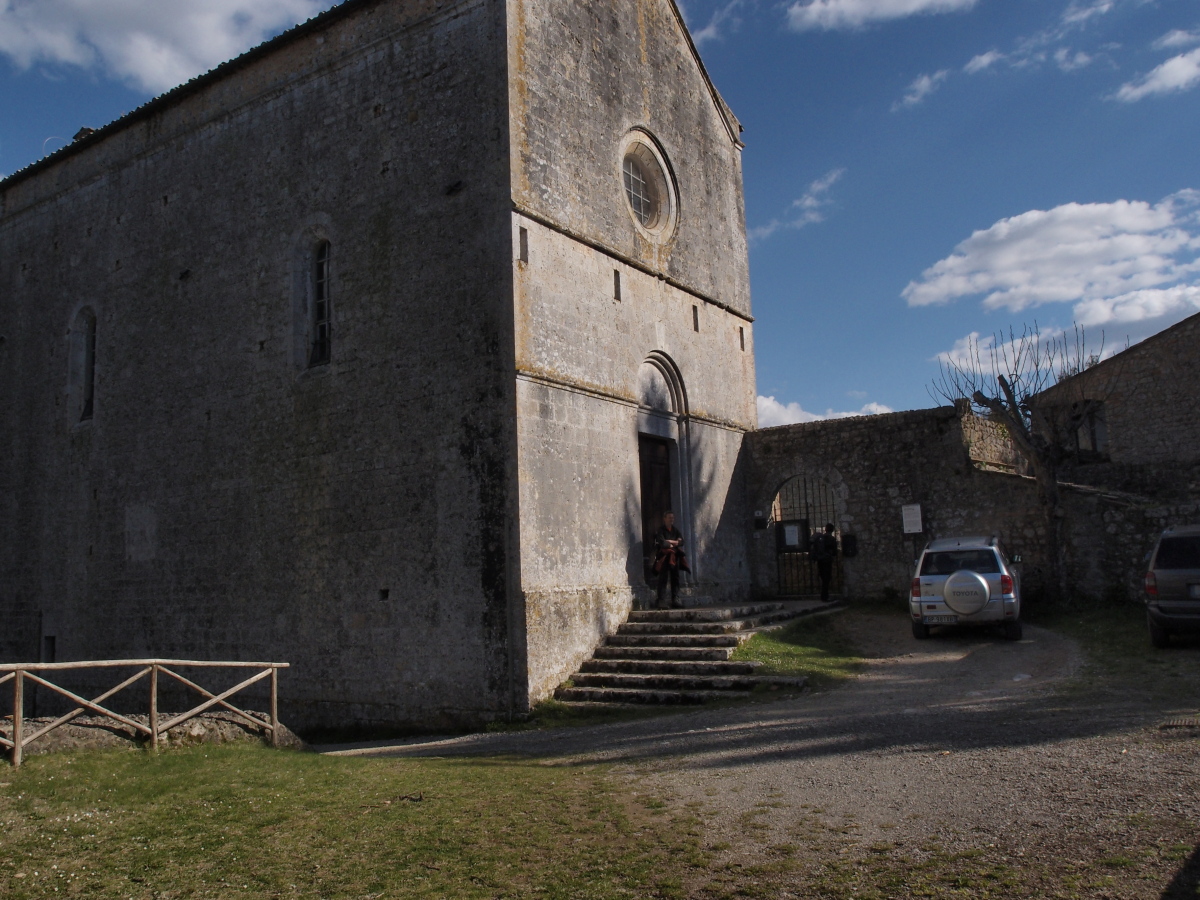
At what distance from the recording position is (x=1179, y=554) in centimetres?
1123

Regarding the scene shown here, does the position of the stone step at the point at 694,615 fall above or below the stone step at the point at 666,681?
above

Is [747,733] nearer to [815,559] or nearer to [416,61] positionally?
[815,559]

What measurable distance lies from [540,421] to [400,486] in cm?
216

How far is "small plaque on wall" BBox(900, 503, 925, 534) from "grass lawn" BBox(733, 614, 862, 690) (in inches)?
103

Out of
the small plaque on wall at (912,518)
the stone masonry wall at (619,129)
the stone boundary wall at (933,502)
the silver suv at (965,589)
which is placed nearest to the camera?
the silver suv at (965,589)

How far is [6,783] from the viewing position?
267 inches

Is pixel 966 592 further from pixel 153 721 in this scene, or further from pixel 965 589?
pixel 153 721

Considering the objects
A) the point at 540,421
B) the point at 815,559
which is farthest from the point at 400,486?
the point at 815,559

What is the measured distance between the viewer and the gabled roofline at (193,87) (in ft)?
46.5

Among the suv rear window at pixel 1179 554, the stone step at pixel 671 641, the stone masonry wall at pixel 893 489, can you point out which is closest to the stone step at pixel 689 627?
the stone step at pixel 671 641

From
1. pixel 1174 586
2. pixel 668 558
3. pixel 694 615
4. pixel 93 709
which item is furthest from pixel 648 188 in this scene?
pixel 93 709

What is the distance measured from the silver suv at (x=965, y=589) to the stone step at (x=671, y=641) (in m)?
2.98

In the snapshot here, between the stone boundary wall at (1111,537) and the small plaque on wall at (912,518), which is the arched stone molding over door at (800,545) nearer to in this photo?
the small plaque on wall at (912,518)

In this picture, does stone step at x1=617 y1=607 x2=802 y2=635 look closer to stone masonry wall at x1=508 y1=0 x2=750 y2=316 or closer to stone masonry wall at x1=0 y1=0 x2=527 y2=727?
stone masonry wall at x1=0 y1=0 x2=527 y2=727
